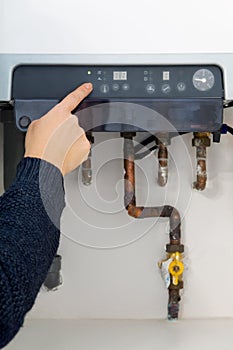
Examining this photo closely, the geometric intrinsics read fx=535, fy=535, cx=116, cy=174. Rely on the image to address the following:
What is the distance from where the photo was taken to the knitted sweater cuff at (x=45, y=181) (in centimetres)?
77

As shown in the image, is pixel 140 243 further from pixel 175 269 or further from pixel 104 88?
pixel 104 88

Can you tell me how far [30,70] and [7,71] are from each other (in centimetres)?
4

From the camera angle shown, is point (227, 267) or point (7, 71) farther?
point (227, 267)

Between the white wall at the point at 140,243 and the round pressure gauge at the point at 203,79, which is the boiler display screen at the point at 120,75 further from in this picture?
the white wall at the point at 140,243

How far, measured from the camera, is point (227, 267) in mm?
1390

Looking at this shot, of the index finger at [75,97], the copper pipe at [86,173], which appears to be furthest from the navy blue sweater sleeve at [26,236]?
the copper pipe at [86,173]

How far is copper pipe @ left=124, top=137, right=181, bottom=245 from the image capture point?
1322 millimetres

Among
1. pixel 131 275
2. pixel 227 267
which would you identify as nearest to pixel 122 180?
pixel 131 275

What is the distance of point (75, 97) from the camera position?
37.7 inches

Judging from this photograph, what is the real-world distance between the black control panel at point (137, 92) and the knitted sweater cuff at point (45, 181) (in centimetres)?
21

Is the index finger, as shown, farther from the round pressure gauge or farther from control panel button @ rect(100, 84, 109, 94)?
the round pressure gauge

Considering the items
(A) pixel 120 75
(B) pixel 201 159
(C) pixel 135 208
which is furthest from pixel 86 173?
(A) pixel 120 75

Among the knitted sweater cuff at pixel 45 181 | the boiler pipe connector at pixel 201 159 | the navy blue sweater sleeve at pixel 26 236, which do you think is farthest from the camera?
the boiler pipe connector at pixel 201 159

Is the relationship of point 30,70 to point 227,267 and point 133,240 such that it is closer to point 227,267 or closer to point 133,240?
point 133,240
